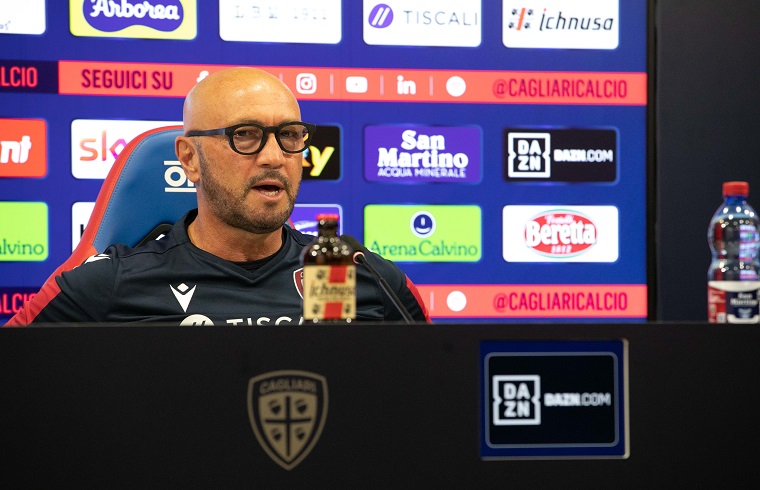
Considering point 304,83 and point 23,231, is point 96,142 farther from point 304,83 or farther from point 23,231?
point 304,83

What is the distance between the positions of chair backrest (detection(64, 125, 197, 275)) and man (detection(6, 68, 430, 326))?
0.05m

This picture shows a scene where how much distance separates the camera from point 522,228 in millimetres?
2854

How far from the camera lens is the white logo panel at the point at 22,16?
2.62 m

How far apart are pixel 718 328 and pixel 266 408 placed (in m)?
0.43

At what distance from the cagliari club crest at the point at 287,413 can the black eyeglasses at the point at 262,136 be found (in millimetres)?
942

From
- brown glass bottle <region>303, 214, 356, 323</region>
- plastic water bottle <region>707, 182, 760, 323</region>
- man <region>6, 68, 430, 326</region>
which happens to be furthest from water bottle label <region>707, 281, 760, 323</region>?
man <region>6, 68, 430, 326</region>

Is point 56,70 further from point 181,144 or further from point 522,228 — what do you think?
point 522,228

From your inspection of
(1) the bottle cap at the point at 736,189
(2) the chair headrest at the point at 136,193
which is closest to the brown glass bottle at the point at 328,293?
(1) the bottle cap at the point at 736,189

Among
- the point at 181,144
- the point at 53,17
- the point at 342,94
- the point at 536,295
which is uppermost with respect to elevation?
the point at 53,17

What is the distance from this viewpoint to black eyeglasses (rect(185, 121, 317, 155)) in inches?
63.8

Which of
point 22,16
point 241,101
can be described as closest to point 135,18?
point 22,16

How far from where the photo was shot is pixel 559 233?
286cm

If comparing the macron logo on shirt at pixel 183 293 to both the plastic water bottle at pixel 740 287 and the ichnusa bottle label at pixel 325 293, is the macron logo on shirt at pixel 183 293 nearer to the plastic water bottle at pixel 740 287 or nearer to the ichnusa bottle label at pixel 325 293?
the ichnusa bottle label at pixel 325 293

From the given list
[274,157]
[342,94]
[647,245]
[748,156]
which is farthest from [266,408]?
[748,156]
